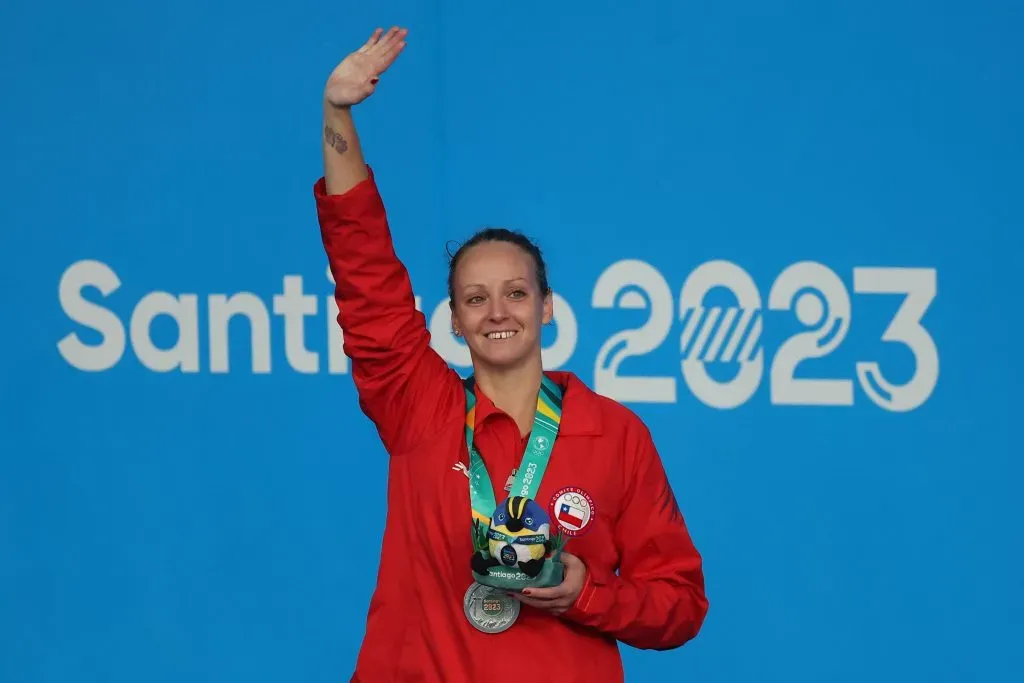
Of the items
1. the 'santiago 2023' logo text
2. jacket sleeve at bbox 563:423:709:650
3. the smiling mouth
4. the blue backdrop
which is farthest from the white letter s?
jacket sleeve at bbox 563:423:709:650

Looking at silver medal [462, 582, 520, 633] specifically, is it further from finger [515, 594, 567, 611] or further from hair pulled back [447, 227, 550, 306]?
hair pulled back [447, 227, 550, 306]

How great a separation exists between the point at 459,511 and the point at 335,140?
581mm

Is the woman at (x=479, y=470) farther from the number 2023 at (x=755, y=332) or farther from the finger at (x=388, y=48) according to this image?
the number 2023 at (x=755, y=332)

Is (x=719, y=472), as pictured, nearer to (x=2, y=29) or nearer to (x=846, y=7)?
(x=846, y=7)

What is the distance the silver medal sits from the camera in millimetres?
1822

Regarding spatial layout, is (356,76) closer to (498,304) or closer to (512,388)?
(498,304)

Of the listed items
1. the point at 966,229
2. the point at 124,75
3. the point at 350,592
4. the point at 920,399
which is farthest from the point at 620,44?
the point at 350,592

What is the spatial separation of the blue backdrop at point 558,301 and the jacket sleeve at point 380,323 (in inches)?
48.6

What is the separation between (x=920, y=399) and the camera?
9.73 feet

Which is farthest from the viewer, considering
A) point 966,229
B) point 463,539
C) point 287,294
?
point 287,294

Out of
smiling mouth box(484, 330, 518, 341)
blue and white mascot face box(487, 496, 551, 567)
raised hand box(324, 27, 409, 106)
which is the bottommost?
blue and white mascot face box(487, 496, 551, 567)

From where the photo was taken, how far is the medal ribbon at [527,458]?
6.01 feet

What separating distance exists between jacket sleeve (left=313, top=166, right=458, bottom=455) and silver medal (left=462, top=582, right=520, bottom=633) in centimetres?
25

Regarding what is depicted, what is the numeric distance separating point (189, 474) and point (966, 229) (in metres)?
2.09
